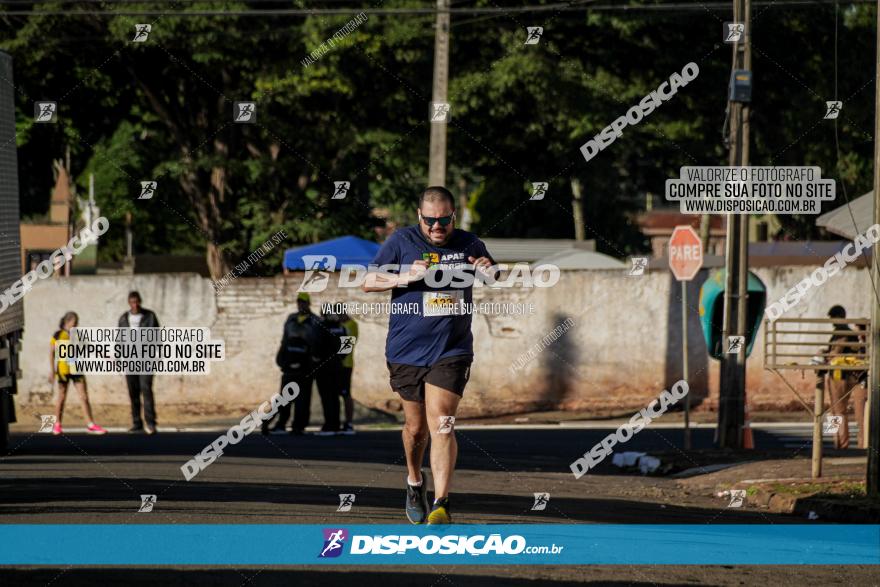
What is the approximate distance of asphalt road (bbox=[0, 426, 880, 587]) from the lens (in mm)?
8227

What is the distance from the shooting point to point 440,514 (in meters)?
9.34

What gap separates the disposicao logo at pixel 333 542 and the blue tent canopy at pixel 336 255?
17.9 meters

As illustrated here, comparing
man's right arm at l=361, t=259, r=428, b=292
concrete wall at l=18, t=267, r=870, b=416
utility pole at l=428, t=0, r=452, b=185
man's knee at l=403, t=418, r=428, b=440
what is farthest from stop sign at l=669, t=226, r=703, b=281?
man's right arm at l=361, t=259, r=428, b=292

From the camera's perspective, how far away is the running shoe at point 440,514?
9336 millimetres

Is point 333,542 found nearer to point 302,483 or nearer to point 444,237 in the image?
point 444,237

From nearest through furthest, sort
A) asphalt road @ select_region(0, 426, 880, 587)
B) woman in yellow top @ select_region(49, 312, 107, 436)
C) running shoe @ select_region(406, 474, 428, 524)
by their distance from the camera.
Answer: asphalt road @ select_region(0, 426, 880, 587), running shoe @ select_region(406, 474, 428, 524), woman in yellow top @ select_region(49, 312, 107, 436)

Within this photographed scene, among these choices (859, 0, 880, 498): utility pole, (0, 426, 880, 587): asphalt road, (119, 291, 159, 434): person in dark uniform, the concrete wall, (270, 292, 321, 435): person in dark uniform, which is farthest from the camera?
the concrete wall

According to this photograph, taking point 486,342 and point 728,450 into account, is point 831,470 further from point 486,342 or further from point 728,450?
point 486,342

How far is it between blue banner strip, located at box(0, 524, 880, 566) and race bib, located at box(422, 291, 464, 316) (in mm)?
1355

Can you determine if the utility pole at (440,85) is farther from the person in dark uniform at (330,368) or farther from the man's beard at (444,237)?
the man's beard at (444,237)

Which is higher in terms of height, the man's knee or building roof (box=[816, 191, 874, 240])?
building roof (box=[816, 191, 874, 240])

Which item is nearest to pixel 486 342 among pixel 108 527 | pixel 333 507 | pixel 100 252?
pixel 333 507

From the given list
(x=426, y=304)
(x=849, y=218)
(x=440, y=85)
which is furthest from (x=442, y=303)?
(x=440, y=85)

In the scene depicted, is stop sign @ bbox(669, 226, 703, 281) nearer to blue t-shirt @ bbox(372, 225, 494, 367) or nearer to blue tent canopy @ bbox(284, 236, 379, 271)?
blue tent canopy @ bbox(284, 236, 379, 271)
